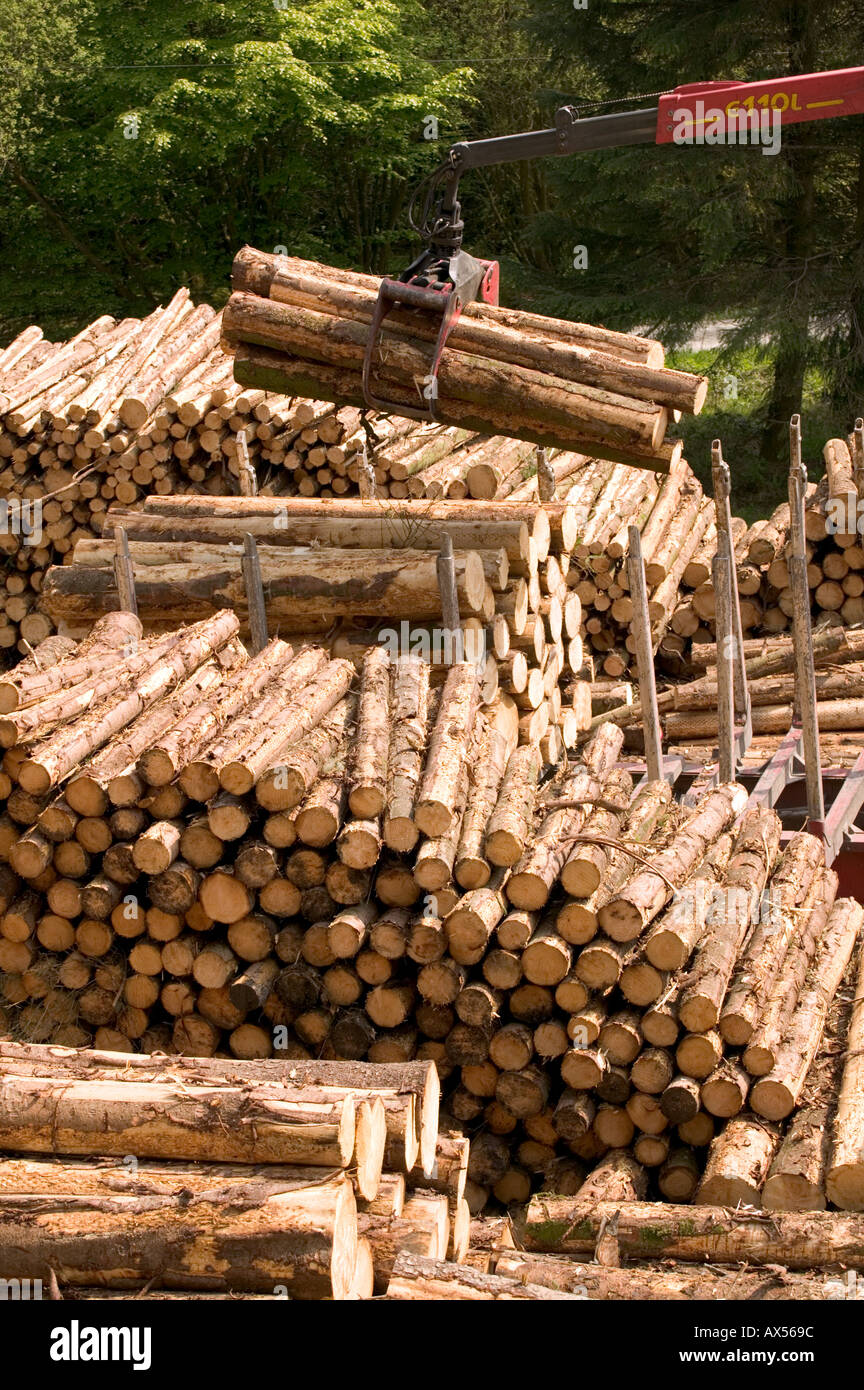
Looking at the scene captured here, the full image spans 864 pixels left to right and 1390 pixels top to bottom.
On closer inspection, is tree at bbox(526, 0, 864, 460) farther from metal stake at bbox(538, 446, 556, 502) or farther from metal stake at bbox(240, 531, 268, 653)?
metal stake at bbox(240, 531, 268, 653)

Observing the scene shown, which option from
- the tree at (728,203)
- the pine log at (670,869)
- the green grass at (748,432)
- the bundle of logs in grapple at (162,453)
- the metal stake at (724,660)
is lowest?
the pine log at (670,869)

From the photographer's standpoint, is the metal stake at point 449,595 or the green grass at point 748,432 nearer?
the metal stake at point 449,595

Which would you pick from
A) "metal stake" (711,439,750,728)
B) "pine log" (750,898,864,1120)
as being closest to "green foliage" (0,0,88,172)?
"metal stake" (711,439,750,728)

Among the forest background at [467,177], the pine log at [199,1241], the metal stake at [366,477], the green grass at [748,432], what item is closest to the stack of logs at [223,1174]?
the pine log at [199,1241]

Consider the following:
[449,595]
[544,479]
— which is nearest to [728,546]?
[449,595]

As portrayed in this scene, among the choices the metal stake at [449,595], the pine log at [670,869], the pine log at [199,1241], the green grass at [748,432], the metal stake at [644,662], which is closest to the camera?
the pine log at [199,1241]

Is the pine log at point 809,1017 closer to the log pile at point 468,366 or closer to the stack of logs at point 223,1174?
the stack of logs at point 223,1174

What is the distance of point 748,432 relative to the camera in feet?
78.8

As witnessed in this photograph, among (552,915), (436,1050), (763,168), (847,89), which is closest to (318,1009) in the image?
(436,1050)

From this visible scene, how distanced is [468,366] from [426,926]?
4.89m

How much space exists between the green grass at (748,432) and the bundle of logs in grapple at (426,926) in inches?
547

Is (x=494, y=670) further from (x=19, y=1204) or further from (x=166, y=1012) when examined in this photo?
(x=19, y=1204)

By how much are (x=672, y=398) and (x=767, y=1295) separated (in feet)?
22.4

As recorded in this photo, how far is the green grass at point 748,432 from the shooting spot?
22391 mm
